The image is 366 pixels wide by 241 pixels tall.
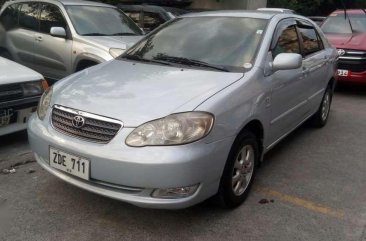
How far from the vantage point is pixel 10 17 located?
25.4 ft

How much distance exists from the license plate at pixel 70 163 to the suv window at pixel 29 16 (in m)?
4.61

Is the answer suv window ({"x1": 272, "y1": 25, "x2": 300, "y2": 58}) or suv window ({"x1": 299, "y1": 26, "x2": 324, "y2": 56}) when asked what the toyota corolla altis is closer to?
suv window ({"x1": 272, "y1": 25, "x2": 300, "y2": 58})

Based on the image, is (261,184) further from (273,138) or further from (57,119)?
(57,119)

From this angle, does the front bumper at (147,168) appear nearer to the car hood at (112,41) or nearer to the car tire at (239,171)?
the car tire at (239,171)

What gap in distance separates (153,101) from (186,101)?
0.78ft

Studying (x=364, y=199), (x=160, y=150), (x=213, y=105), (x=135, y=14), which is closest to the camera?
(x=160, y=150)

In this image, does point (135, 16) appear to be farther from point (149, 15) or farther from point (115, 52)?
point (115, 52)

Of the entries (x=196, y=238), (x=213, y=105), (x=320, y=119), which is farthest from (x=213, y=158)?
(x=320, y=119)

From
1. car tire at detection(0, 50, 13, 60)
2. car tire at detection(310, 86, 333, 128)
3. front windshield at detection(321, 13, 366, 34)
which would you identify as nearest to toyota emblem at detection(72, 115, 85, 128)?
car tire at detection(310, 86, 333, 128)

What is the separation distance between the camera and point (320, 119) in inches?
232

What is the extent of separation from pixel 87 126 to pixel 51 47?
4143 millimetres

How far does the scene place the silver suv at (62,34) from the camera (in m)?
6.27

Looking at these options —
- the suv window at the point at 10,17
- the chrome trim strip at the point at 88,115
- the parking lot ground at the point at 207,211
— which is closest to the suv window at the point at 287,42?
the parking lot ground at the point at 207,211

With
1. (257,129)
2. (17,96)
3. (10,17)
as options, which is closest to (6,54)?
(10,17)
